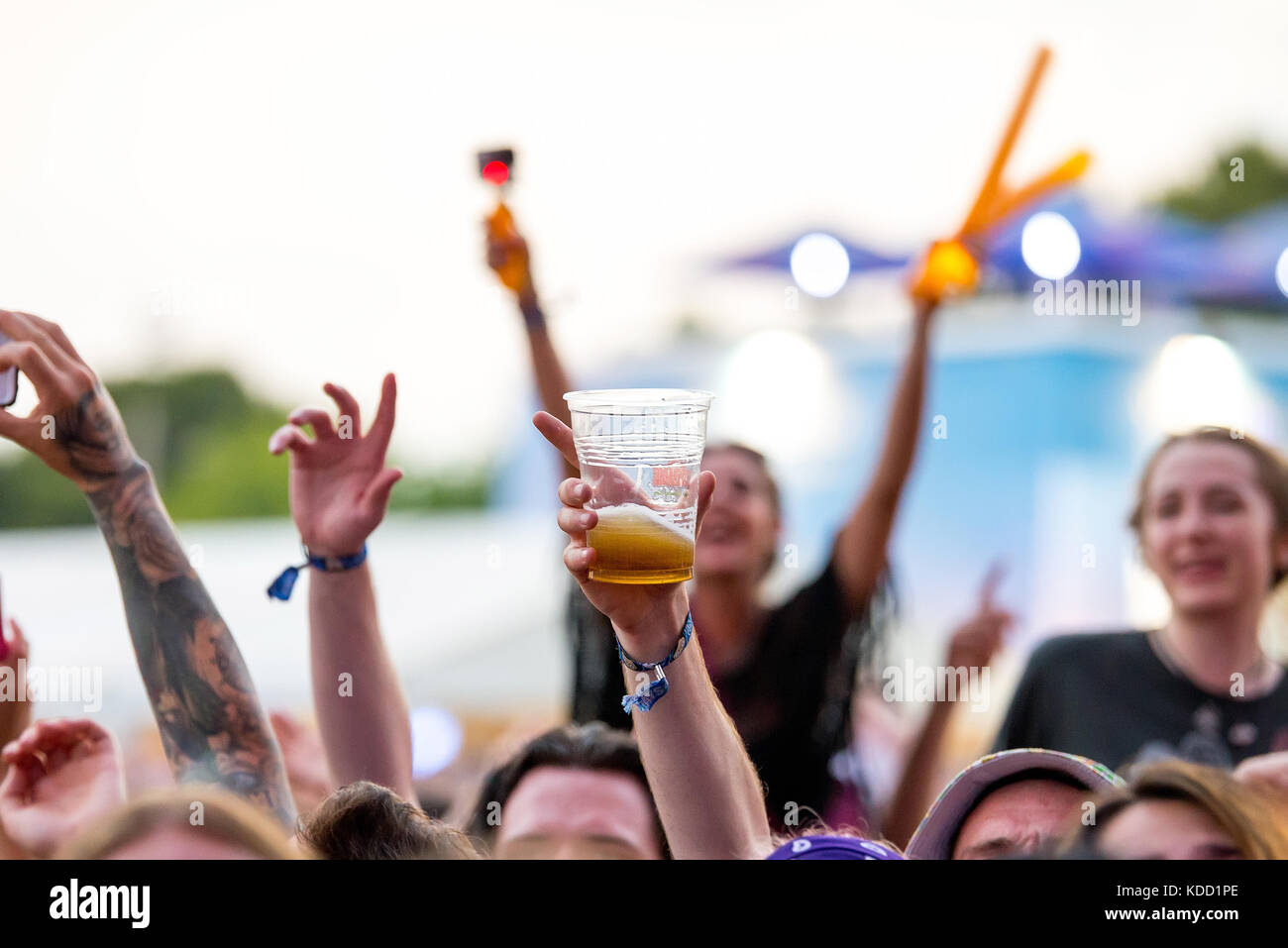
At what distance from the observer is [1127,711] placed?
1741 millimetres

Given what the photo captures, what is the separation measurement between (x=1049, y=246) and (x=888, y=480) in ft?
2.61

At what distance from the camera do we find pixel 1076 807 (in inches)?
42.3

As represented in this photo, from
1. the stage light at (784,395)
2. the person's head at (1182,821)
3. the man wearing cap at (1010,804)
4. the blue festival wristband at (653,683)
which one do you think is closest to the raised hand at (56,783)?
the blue festival wristband at (653,683)

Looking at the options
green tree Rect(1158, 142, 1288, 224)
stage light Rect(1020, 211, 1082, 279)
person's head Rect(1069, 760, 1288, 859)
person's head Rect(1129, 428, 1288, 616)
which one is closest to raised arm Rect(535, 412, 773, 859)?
person's head Rect(1069, 760, 1288, 859)

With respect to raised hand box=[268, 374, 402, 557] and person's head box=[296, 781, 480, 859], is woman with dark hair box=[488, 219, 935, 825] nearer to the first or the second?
raised hand box=[268, 374, 402, 557]

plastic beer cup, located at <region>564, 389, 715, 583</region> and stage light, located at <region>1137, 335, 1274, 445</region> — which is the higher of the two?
stage light, located at <region>1137, 335, 1274, 445</region>

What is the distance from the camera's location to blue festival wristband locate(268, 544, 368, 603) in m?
1.28

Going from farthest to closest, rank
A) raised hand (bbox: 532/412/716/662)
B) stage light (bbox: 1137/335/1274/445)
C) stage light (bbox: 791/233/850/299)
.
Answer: stage light (bbox: 1137/335/1274/445), stage light (bbox: 791/233/850/299), raised hand (bbox: 532/412/716/662)

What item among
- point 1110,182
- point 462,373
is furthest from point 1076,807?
point 462,373

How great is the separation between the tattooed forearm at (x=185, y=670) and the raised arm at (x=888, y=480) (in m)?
1.00

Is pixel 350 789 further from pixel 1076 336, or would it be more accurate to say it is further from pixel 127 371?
pixel 1076 336

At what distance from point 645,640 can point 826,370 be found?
2045 millimetres

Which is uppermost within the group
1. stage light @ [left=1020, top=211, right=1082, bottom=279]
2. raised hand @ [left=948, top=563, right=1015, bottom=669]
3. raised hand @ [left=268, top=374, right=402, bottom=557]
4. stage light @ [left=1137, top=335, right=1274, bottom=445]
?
stage light @ [left=1020, top=211, right=1082, bottom=279]
